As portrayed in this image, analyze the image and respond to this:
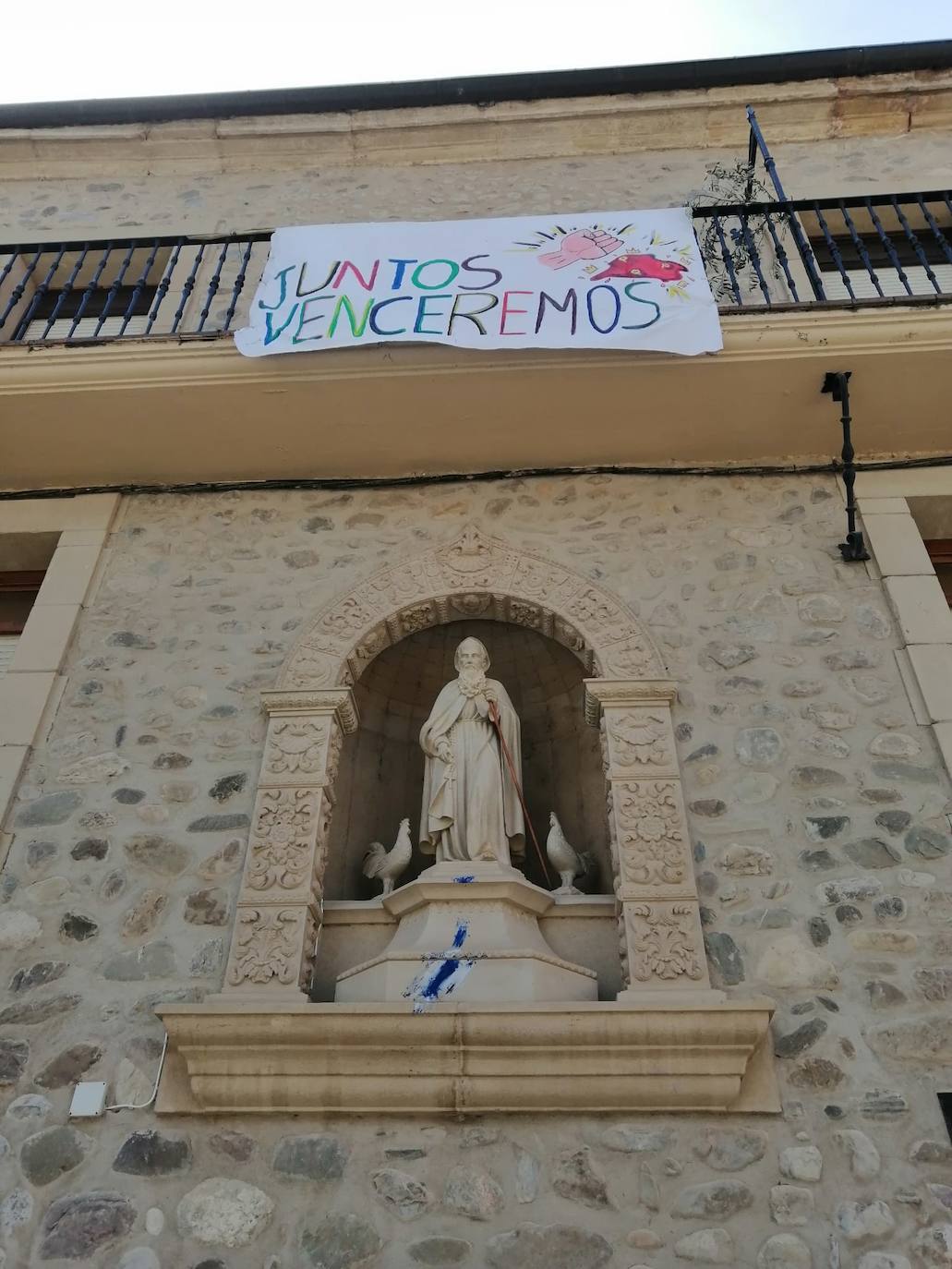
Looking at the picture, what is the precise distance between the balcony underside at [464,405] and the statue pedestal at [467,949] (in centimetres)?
219

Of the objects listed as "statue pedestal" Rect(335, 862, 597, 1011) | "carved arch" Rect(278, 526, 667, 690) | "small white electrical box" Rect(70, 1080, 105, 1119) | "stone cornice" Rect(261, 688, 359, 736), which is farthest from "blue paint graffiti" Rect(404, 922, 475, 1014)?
"carved arch" Rect(278, 526, 667, 690)

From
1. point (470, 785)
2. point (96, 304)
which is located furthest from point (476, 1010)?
point (96, 304)

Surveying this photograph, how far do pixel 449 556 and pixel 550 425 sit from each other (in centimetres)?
84

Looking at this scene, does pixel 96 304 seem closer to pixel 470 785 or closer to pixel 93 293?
pixel 93 293

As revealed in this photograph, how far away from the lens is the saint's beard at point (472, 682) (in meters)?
4.25

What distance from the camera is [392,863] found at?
3939 mm

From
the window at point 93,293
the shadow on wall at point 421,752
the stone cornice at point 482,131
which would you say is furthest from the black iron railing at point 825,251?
the window at point 93,293

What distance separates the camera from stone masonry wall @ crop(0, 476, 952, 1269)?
2744 millimetres

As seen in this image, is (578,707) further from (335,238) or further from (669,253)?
(335,238)

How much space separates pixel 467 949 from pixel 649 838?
78 cm

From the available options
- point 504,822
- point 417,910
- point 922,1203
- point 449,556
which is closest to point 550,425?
point 449,556

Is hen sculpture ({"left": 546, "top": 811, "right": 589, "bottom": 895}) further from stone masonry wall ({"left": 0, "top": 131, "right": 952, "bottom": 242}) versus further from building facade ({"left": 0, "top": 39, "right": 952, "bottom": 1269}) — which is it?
stone masonry wall ({"left": 0, "top": 131, "right": 952, "bottom": 242})

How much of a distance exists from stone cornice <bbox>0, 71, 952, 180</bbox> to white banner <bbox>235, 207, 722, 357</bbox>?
2.38m

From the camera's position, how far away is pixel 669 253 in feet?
15.9
